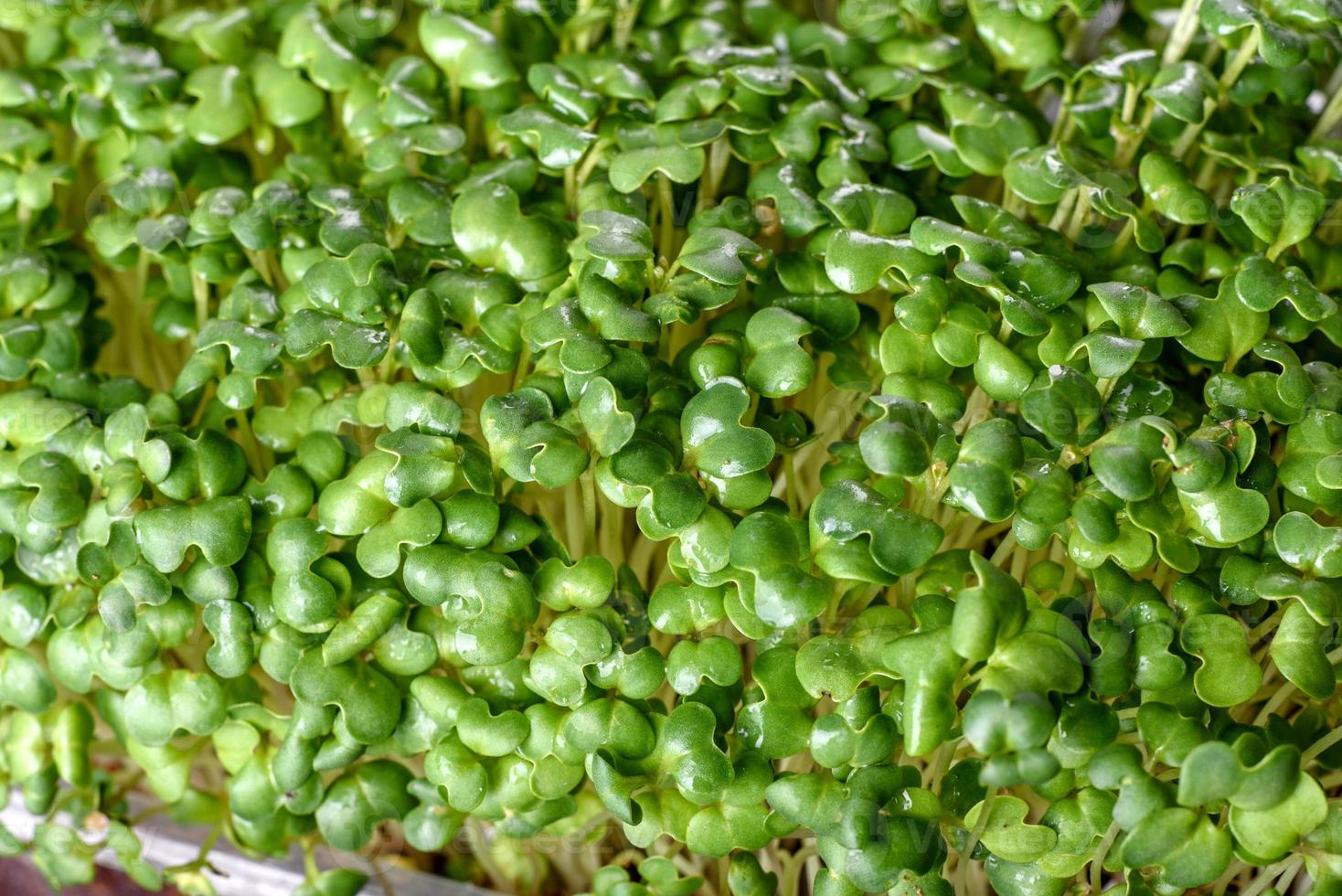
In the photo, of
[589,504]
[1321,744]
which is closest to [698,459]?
[589,504]

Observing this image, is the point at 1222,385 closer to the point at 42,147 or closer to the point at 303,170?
the point at 303,170

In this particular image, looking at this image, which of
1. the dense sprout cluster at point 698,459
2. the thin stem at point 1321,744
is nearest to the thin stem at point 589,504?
the dense sprout cluster at point 698,459

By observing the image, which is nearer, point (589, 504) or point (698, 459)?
point (698, 459)

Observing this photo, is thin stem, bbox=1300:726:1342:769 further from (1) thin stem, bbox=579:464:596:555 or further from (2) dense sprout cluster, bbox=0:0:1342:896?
(1) thin stem, bbox=579:464:596:555

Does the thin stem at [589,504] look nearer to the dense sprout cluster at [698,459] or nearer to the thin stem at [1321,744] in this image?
the dense sprout cluster at [698,459]

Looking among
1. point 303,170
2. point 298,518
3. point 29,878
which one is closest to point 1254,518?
point 298,518

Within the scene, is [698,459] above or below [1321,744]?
above

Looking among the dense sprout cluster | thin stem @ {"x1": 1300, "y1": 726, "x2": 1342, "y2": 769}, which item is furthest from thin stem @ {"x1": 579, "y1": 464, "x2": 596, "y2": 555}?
thin stem @ {"x1": 1300, "y1": 726, "x2": 1342, "y2": 769}

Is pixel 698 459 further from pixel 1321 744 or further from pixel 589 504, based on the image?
pixel 1321 744
